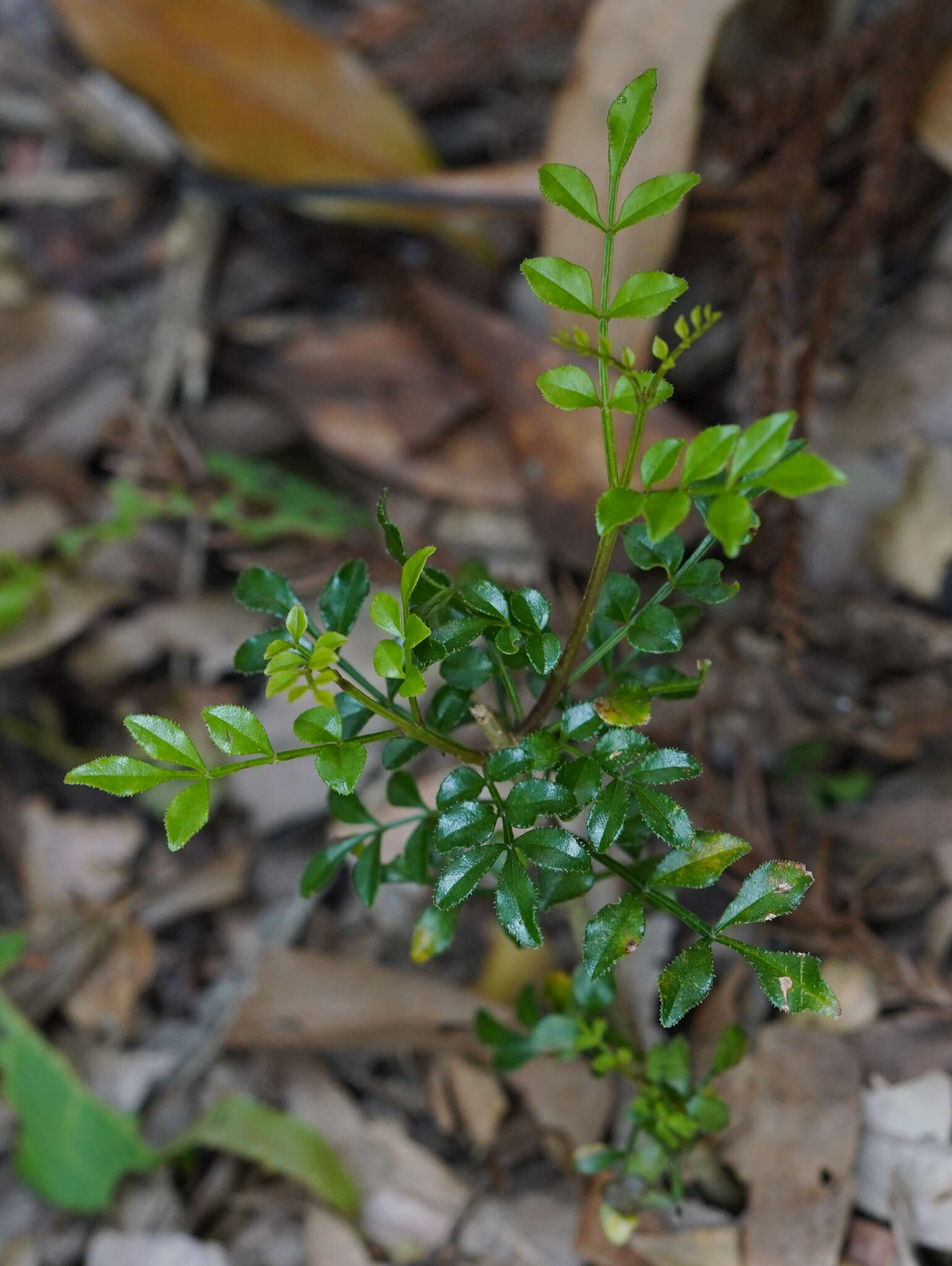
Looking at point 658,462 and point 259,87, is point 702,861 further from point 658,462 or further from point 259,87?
point 259,87

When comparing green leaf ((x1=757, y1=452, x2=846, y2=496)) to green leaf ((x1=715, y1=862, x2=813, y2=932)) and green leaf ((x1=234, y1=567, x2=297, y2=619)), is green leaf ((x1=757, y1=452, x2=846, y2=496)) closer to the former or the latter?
green leaf ((x1=715, y1=862, x2=813, y2=932))

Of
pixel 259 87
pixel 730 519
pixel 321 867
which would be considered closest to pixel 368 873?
pixel 321 867

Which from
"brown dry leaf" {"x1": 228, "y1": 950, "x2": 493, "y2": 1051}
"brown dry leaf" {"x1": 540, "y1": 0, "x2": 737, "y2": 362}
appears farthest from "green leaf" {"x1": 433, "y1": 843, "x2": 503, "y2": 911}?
"brown dry leaf" {"x1": 540, "y1": 0, "x2": 737, "y2": 362}

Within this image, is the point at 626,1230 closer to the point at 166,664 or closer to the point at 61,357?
the point at 166,664

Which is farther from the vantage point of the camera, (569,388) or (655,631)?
(655,631)

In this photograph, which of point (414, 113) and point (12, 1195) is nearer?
point (12, 1195)

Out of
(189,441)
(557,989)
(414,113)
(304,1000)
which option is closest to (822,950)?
(557,989)

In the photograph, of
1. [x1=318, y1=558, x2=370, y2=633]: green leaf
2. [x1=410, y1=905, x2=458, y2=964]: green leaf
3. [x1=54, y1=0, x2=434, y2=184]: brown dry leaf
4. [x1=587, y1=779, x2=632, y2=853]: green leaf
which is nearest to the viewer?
[x1=587, y1=779, x2=632, y2=853]: green leaf
